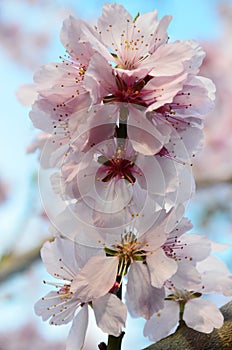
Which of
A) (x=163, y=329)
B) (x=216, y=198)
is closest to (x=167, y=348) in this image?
(x=163, y=329)

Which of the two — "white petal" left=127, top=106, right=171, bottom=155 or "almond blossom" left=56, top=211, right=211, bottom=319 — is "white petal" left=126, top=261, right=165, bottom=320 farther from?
"white petal" left=127, top=106, right=171, bottom=155

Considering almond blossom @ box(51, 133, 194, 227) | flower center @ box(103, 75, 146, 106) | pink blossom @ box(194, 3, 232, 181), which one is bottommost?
almond blossom @ box(51, 133, 194, 227)

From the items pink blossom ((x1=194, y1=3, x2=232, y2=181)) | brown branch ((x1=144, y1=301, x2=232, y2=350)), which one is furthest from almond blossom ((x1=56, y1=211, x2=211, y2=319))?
pink blossom ((x1=194, y1=3, x2=232, y2=181))

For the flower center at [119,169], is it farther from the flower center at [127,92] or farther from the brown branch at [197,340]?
the brown branch at [197,340]

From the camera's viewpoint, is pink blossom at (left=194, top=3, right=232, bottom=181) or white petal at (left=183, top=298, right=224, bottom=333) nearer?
white petal at (left=183, top=298, right=224, bottom=333)

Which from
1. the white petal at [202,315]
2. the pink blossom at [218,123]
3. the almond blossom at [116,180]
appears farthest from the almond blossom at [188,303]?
the pink blossom at [218,123]

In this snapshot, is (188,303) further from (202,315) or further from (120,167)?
(120,167)

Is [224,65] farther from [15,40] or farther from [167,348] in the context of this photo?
[167,348]
